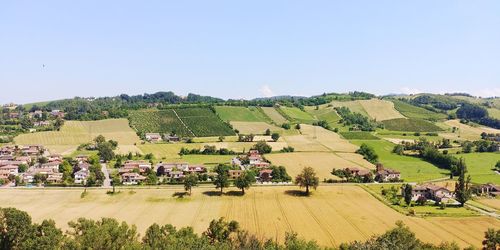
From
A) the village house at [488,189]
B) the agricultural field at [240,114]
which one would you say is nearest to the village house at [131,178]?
the village house at [488,189]

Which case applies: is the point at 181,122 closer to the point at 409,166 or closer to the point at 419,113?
the point at 409,166

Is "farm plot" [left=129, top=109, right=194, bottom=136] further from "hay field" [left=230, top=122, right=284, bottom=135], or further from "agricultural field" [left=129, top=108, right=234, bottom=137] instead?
"hay field" [left=230, top=122, right=284, bottom=135]

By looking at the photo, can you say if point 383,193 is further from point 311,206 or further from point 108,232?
point 108,232

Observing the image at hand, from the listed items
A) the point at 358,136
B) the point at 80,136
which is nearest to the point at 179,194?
the point at 80,136

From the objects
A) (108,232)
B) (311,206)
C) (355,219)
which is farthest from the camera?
(311,206)

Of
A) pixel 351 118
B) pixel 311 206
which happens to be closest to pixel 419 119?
pixel 351 118

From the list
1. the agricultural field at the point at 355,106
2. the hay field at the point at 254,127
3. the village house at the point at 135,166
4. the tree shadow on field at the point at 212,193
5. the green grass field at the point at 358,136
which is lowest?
the tree shadow on field at the point at 212,193

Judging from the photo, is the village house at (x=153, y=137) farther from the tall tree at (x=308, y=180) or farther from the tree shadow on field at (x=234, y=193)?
the tall tree at (x=308, y=180)

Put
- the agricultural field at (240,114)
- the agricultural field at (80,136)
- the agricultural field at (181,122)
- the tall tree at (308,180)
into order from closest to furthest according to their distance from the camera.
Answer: the tall tree at (308,180)
the agricultural field at (80,136)
the agricultural field at (181,122)
the agricultural field at (240,114)
